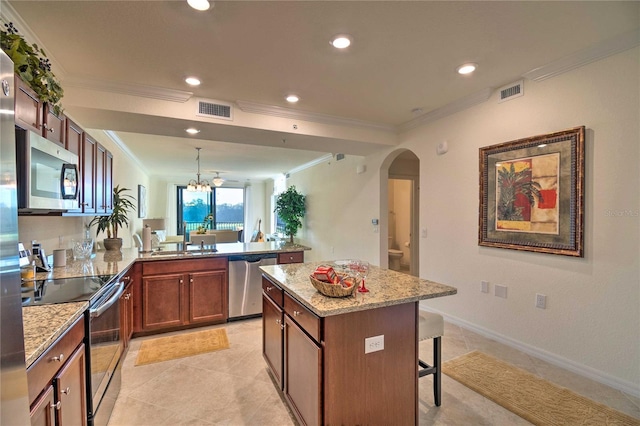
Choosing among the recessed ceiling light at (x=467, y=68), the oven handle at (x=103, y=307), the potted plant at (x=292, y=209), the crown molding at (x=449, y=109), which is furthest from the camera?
the potted plant at (x=292, y=209)

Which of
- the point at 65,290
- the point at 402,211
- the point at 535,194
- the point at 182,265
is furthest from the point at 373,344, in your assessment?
the point at 402,211

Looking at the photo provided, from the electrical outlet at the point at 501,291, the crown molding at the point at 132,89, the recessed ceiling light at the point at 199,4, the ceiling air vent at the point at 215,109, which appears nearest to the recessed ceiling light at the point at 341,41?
the recessed ceiling light at the point at 199,4

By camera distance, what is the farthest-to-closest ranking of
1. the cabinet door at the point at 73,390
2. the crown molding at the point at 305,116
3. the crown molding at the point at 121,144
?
1. the crown molding at the point at 121,144
2. the crown molding at the point at 305,116
3. the cabinet door at the point at 73,390

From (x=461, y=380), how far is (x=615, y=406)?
3.18ft

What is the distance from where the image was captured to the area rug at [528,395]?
1946 mm

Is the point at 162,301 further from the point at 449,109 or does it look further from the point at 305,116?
the point at 449,109

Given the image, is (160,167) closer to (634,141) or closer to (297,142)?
(297,142)

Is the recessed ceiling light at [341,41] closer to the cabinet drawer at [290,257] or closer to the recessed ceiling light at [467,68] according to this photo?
the recessed ceiling light at [467,68]

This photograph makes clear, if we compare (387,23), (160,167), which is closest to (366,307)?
(387,23)

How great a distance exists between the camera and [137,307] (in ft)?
10.6

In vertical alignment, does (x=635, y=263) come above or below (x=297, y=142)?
below

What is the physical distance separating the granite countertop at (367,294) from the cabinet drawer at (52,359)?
42.9 inches

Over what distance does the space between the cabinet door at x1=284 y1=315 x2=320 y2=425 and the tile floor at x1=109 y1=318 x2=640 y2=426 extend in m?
0.24

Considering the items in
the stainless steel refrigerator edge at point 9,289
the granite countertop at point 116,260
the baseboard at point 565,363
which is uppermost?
the stainless steel refrigerator edge at point 9,289
